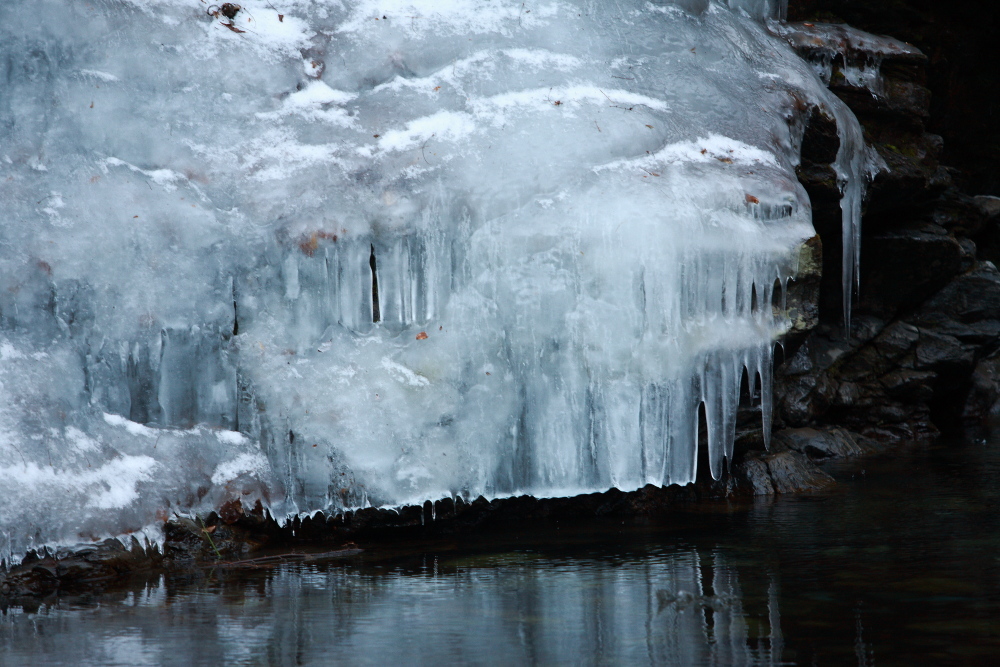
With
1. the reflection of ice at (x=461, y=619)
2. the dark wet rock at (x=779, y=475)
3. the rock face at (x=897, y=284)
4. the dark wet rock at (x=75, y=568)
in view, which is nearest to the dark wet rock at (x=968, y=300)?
the rock face at (x=897, y=284)

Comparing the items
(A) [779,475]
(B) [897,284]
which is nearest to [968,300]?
(B) [897,284]

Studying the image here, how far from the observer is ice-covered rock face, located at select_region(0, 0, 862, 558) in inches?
202

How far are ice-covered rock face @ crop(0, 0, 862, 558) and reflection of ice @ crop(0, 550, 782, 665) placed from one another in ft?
3.29

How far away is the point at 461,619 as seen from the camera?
3658 millimetres

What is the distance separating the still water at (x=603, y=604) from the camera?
3.15 metres

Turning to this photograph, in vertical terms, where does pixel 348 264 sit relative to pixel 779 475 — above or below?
above

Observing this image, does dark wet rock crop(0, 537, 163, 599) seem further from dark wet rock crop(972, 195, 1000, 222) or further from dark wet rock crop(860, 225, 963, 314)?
dark wet rock crop(972, 195, 1000, 222)

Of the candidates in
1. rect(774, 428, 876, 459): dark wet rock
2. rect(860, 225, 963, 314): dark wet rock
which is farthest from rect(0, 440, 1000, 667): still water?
rect(860, 225, 963, 314): dark wet rock

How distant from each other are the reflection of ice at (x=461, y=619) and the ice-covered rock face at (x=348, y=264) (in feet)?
3.29

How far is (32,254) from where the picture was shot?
509 cm

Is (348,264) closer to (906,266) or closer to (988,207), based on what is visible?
(906,266)

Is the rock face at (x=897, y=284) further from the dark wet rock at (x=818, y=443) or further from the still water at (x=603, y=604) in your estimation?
the still water at (x=603, y=604)

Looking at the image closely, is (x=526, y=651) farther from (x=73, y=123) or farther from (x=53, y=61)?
(x=53, y=61)

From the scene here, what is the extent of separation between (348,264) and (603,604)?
268cm
